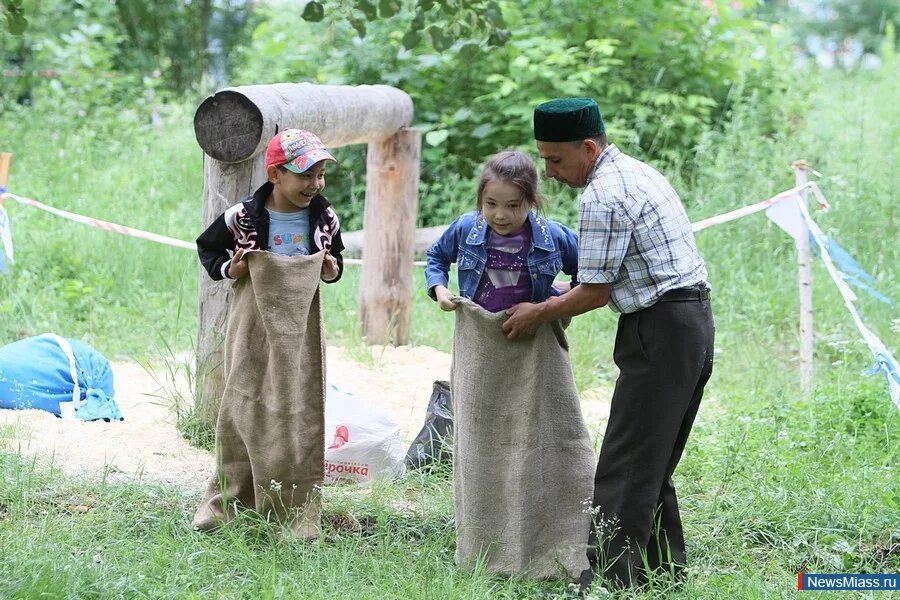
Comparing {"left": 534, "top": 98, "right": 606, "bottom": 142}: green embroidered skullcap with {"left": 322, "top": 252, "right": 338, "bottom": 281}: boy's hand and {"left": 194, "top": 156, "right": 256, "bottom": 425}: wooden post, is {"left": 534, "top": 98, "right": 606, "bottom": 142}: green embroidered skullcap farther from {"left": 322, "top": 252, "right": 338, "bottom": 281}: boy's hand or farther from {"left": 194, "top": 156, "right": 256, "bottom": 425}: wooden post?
{"left": 194, "top": 156, "right": 256, "bottom": 425}: wooden post

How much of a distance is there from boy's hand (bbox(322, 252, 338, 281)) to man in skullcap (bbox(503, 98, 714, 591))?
0.75 meters

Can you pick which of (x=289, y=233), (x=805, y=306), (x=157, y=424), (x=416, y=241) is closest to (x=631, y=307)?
(x=289, y=233)

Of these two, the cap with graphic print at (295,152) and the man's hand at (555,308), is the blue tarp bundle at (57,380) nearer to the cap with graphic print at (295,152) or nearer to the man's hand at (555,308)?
the cap with graphic print at (295,152)

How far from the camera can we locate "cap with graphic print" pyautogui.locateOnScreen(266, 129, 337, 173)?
13.4ft

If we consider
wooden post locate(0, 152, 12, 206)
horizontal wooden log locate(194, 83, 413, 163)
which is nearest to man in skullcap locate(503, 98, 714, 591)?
horizontal wooden log locate(194, 83, 413, 163)

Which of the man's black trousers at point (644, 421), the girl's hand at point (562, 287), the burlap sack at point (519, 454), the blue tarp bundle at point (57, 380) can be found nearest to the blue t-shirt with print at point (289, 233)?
the burlap sack at point (519, 454)

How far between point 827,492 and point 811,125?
7.21 meters

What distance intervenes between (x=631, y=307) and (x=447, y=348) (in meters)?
4.12

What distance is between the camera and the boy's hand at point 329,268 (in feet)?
14.1

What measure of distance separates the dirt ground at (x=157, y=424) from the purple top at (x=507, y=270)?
1.72 meters

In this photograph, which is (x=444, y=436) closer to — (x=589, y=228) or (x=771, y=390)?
(x=589, y=228)

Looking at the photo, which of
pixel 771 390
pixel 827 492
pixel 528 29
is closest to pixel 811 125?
pixel 528 29

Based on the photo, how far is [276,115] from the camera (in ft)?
16.4

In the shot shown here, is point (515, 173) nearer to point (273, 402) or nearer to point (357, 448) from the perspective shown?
point (273, 402)
